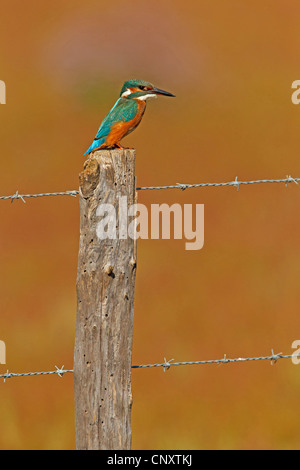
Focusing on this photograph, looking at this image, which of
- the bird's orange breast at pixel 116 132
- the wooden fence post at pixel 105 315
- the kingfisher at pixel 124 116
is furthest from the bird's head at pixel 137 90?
the wooden fence post at pixel 105 315

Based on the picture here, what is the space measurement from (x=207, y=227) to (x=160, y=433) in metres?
6.86

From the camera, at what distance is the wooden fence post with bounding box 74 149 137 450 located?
4230mm

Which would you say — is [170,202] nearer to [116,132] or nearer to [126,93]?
[126,93]

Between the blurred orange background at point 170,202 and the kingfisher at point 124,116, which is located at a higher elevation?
the blurred orange background at point 170,202

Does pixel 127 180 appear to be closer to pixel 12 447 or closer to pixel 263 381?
pixel 12 447

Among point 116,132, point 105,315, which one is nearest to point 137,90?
point 116,132

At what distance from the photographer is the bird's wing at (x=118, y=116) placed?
5488mm

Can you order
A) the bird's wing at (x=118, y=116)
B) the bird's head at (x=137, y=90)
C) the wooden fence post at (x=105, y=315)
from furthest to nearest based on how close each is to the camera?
1. the bird's head at (x=137, y=90)
2. the bird's wing at (x=118, y=116)
3. the wooden fence post at (x=105, y=315)

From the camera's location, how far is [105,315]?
428 cm

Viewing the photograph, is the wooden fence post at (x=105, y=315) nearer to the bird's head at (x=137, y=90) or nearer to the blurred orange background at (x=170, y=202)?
the bird's head at (x=137, y=90)

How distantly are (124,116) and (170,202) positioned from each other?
32.4 feet

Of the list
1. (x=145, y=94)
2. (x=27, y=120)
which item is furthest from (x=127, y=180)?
(x=27, y=120)

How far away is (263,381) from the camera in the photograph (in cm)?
936

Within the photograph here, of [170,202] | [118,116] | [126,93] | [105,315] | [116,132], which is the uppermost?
[170,202]
